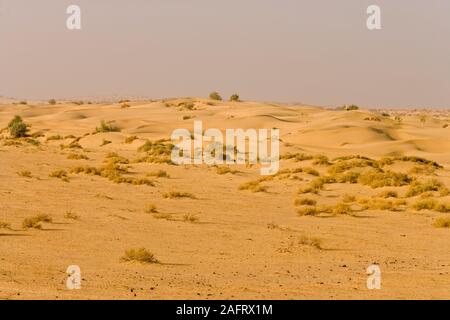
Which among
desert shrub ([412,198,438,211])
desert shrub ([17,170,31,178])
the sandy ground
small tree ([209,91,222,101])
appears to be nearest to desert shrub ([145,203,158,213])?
the sandy ground

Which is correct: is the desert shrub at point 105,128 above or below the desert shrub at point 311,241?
below

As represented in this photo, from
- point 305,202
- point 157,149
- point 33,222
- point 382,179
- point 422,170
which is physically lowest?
point 157,149

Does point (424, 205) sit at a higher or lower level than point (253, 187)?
higher

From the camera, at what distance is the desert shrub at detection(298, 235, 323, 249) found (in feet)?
39.6

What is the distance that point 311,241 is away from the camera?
12.2m

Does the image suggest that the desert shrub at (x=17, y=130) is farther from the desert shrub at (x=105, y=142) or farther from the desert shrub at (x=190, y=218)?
the desert shrub at (x=190, y=218)

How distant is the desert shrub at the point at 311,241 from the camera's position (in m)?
12.1

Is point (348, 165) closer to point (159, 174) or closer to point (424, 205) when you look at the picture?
point (159, 174)

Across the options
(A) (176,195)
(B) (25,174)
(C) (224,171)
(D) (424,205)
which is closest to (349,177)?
(C) (224,171)

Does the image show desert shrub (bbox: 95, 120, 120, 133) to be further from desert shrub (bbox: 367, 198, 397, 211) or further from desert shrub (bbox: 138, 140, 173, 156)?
desert shrub (bbox: 367, 198, 397, 211)

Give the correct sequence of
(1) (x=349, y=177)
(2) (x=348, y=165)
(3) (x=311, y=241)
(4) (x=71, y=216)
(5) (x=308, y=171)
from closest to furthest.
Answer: (3) (x=311, y=241) < (4) (x=71, y=216) < (1) (x=349, y=177) < (5) (x=308, y=171) < (2) (x=348, y=165)

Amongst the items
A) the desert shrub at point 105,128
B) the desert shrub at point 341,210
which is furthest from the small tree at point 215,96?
the desert shrub at point 341,210

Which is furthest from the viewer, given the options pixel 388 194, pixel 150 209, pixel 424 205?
pixel 388 194
